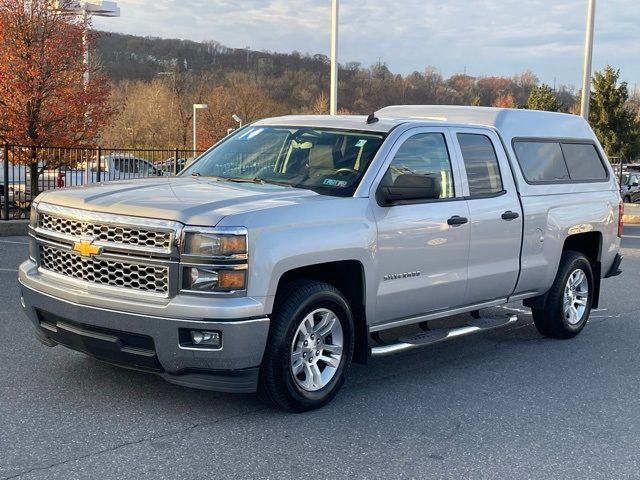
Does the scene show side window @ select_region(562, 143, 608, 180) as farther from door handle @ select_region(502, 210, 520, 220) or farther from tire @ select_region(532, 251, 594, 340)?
door handle @ select_region(502, 210, 520, 220)

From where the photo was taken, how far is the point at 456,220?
5.98 m

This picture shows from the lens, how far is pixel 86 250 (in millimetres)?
4801

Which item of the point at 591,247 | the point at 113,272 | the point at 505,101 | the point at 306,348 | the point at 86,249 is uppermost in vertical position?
the point at 505,101

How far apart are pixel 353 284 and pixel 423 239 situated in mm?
695

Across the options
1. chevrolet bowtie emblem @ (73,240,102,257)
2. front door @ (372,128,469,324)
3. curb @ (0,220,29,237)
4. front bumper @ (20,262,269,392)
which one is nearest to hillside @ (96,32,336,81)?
curb @ (0,220,29,237)

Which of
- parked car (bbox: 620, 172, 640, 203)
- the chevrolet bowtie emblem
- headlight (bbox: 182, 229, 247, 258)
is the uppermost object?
headlight (bbox: 182, 229, 247, 258)

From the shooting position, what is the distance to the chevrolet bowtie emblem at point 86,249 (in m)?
4.76

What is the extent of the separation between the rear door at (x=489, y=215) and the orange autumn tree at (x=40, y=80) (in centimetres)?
1208

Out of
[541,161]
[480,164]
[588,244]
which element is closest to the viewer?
[480,164]

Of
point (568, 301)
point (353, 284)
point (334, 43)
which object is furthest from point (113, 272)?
point (334, 43)

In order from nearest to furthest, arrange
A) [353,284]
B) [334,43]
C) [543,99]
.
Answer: [353,284]
[334,43]
[543,99]

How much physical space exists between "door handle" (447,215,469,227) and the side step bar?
87cm

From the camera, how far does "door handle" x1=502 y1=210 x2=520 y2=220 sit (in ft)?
21.3

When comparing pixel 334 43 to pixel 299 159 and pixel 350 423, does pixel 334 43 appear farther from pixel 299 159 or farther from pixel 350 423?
pixel 350 423
